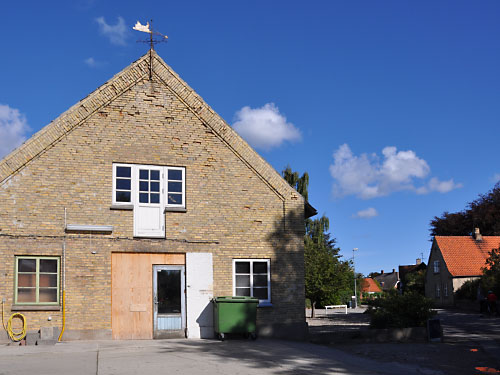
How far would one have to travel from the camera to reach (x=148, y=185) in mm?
17203

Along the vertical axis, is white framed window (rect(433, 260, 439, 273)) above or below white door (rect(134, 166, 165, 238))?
below

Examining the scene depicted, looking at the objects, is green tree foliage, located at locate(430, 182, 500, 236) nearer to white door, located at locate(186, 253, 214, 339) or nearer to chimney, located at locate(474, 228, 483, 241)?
chimney, located at locate(474, 228, 483, 241)

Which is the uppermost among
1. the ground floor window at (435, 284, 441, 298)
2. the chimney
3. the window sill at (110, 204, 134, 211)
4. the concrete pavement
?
the chimney

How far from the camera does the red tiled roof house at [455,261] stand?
48.8 metres

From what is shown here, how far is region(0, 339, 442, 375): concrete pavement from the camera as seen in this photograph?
1142 cm

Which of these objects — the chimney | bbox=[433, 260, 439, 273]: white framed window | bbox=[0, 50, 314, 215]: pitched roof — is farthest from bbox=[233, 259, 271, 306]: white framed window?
bbox=[433, 260, 439, 273]: white framed window

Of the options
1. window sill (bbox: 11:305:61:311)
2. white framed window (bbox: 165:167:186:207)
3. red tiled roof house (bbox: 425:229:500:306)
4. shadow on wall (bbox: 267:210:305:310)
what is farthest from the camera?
red tiled roof house (bbox: 425:229:500:306)

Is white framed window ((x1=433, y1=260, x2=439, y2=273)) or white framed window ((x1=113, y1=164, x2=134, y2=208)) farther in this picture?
white framed window ((x1=433, y1=260, x2=439, y2=273))

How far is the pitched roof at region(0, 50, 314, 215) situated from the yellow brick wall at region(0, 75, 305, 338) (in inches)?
5.4

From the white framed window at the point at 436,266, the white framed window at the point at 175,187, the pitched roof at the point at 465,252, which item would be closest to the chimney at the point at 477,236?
the pitched roof at the point at 465,252

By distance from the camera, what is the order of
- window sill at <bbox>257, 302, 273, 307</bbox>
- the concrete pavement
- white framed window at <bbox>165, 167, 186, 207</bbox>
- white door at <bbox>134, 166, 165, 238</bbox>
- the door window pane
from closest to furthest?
the concrete pavement, the door window pane, white door at <bbox>134, 166, 165, 238</bbox>, white framed window at <bbox>165, 167, 186, 207</bbox>, window sill at <bbox>257, 302, 273, 307</bbox>

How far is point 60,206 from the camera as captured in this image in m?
16.2

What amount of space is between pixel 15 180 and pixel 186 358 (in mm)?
7077

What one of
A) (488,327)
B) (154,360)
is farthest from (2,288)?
(488,327)
